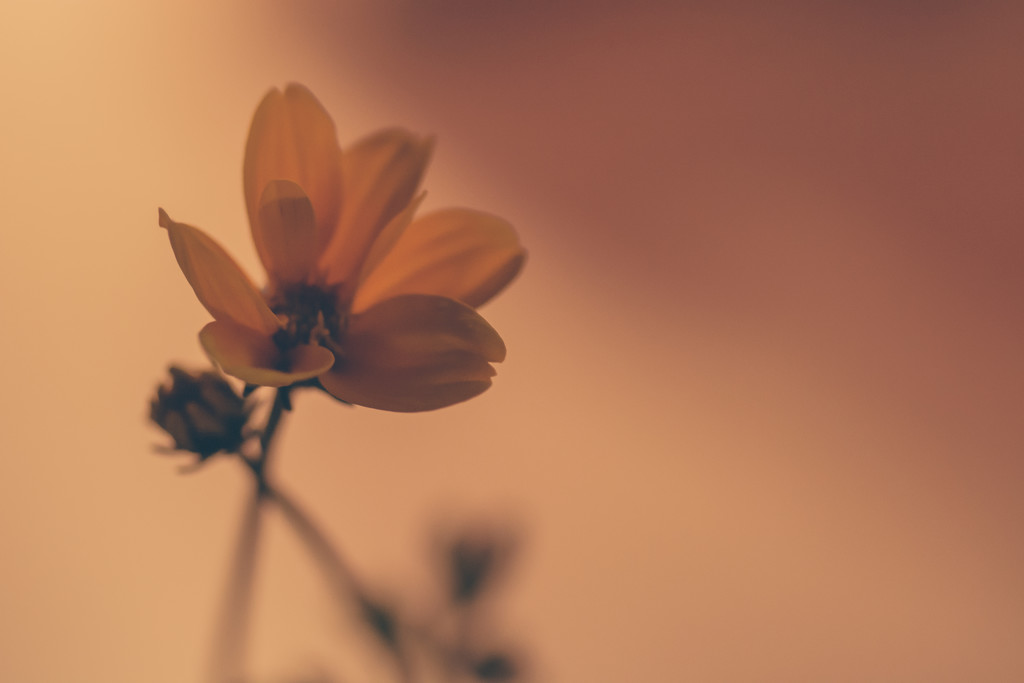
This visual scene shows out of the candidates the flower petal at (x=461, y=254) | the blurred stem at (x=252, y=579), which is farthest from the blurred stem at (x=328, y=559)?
the flower petal at (x=461, y=254)

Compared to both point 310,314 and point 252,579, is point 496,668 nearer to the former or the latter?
point 252,579

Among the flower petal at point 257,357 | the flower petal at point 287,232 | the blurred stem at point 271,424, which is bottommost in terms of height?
the blurred stem at point 271,424

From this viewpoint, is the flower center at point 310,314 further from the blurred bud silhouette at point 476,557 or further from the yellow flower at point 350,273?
the blurred bud silhouette at point 476,557

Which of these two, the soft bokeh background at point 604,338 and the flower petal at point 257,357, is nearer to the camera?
the flower petal at point 257,357

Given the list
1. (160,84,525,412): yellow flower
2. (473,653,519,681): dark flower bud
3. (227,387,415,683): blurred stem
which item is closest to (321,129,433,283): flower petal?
(160,84,525,412): yellow flower

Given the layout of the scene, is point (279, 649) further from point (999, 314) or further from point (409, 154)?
point (999, 314)

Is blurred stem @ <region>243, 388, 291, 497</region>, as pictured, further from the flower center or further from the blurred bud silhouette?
the blurred bud silhouette

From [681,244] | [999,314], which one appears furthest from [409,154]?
[999,314]
